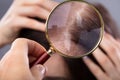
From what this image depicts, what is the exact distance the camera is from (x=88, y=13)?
4.39 ft

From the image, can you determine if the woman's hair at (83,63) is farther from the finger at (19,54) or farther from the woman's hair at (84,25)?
the finger at (19,54)

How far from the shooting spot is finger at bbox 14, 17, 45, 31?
149 cm

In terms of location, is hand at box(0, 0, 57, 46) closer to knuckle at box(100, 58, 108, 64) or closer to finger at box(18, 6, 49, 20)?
finger at box(18, 6, 49, 20)

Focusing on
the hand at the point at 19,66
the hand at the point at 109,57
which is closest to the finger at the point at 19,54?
the hand at the point at 19,66

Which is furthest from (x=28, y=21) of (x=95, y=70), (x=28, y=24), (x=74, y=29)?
(x=95, y=70)

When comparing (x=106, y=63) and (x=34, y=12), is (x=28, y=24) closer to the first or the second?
(x=34, y=12)

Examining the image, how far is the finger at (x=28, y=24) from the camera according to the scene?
149cm

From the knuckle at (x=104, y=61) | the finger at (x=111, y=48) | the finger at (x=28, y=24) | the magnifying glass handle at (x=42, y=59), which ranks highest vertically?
the magnifying glass handle at (x=42, y=59)

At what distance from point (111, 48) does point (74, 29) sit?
25 centimetres

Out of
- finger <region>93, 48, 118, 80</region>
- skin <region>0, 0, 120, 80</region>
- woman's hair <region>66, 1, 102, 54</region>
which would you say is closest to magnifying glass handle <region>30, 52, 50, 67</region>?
woman's hair <region>66, 1, 102, 54</region>

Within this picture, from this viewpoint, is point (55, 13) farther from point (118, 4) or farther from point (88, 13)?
point (118, 4)

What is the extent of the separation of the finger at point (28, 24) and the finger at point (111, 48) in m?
0.32

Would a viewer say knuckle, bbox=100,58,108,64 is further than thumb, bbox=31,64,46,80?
Yes

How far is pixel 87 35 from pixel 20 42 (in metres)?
0.33
